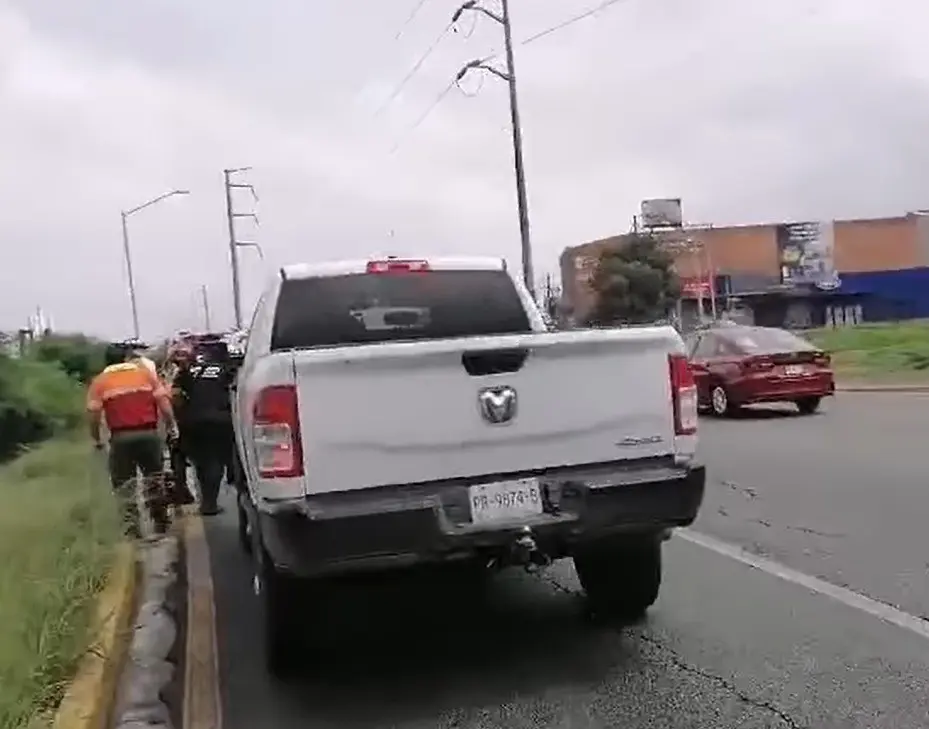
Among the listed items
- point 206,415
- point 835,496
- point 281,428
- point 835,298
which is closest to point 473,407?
point 281,428

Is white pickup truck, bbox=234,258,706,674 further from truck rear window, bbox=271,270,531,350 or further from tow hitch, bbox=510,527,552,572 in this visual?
truck rear window, bbox=271,270,531,350

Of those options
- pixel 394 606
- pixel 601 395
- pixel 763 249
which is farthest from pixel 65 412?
pixel 763 249

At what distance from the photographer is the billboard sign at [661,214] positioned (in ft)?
261

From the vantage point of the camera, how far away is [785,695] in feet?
17.6

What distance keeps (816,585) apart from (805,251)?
2807 inches

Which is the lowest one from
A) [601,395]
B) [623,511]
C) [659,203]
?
[623,511]

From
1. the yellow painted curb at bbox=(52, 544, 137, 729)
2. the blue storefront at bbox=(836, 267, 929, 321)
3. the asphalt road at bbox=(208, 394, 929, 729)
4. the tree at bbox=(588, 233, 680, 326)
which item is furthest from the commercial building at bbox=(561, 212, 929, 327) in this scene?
the yellow painted curb at bbox=(52, 544, 137, 729)

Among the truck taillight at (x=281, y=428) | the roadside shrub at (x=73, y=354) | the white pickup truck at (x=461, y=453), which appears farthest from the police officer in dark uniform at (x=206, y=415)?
the roadside shrub at (x=73, y=354)

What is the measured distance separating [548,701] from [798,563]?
9.92 ft

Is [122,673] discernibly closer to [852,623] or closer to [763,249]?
[852,623]

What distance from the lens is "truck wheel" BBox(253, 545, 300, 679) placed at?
5934mm

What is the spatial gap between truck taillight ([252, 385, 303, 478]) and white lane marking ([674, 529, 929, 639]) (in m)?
3.11

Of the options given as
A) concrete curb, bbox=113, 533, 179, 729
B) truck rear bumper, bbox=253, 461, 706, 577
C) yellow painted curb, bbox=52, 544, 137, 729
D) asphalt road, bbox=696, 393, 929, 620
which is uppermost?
truck rear bumper, bbox=253, 461, 706, 577

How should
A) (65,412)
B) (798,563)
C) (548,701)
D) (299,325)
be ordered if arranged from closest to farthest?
(548,701)
(299,325)
(798,563)
(65,412)
